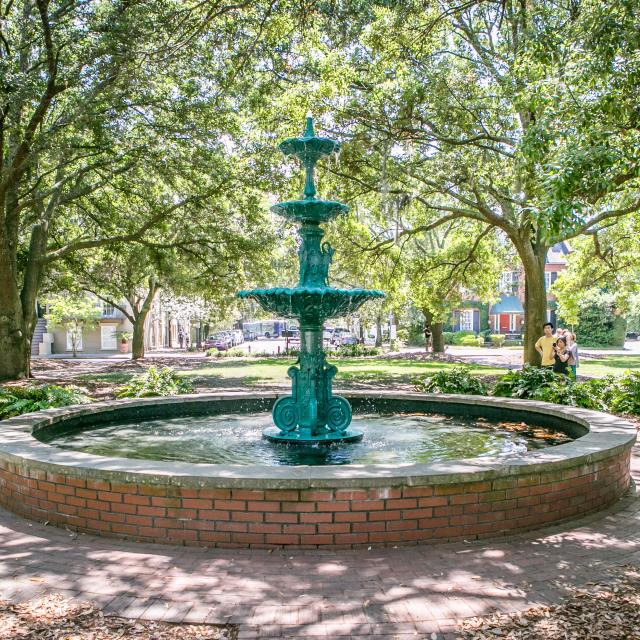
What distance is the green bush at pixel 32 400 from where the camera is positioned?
403 inches

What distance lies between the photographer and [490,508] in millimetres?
4945

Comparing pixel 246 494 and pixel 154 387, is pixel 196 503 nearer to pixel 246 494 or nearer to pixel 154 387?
pixel 246 494

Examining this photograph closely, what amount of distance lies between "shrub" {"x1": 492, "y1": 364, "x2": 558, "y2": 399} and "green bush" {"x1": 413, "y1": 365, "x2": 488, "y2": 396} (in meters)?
0.46

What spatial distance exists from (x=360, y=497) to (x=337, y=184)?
14860 mm

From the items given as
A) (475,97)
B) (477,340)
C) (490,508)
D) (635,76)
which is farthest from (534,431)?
(477,340)

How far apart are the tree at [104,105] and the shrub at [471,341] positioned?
3466cm

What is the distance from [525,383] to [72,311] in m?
34.3

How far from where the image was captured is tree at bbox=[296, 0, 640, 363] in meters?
7.81

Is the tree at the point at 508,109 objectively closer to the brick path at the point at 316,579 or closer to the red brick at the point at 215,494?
the brick path at the point at 316,579

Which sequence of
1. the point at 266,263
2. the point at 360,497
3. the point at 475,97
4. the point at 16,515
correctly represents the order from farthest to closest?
the point at 266,263, the point at 475,97, the point at 16,515, the point at 360,497

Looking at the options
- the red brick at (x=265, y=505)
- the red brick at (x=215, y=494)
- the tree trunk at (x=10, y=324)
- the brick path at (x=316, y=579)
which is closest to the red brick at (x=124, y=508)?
the brick path at (x=316, y=579)

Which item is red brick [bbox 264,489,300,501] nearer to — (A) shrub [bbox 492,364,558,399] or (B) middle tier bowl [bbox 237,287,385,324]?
A: (B) middle tier bowl [bbox 237,287,385,324]

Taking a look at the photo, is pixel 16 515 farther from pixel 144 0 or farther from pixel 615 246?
pixel 615 246

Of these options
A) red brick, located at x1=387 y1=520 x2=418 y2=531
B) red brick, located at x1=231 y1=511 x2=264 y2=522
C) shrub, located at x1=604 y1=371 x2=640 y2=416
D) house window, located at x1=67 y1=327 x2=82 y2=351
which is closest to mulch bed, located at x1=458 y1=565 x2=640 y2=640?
red brick, located at x1=387 y1=520 x2=418 y2=531
